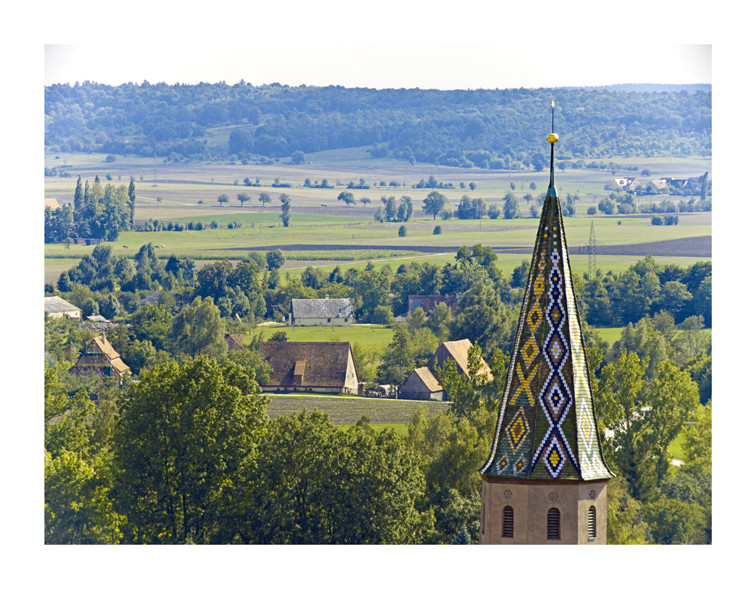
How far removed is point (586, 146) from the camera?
91.1 m

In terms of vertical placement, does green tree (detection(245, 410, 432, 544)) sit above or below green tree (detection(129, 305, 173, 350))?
below

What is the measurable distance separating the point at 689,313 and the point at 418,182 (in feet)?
60.0

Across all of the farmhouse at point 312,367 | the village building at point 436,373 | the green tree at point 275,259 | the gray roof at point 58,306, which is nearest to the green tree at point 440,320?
the village building at point 436,373

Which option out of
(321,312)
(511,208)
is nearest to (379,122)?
(511,208)

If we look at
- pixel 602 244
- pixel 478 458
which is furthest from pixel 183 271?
pixel 478 458

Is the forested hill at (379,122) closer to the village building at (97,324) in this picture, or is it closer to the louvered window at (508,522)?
the village building at (97,324)

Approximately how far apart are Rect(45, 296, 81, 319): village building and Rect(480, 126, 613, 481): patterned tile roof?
5820cm

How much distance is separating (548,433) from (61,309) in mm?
59655

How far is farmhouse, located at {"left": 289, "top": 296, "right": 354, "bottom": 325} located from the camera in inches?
3285

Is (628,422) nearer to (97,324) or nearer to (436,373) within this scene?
(436,373)

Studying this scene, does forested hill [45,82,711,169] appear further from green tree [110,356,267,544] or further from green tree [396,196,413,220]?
green tree [110,356,267,544]

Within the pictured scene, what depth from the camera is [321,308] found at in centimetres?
8400

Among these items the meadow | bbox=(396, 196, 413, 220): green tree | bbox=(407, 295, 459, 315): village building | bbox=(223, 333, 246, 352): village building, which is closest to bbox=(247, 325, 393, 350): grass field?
bbox=(223, 333, 246, 352): village building

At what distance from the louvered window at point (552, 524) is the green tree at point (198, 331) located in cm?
4896
